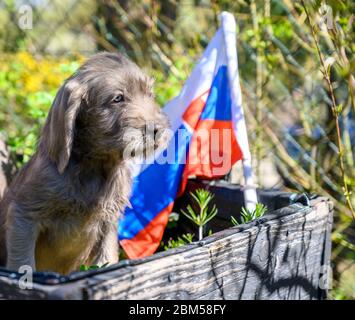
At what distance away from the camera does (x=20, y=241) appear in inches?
125

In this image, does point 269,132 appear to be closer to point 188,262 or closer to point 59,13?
point 188,262

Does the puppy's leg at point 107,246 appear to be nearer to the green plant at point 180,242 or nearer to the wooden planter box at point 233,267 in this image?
the green plant at point 180,242

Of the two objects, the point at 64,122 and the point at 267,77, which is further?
the point at 267,77

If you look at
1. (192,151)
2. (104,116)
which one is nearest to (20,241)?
(104,116)

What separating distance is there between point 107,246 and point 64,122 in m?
0.83

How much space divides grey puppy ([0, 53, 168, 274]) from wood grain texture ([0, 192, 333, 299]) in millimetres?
759

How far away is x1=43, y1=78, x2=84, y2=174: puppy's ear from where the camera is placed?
319 centimetres

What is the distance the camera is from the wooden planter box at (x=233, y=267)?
2.11 meters

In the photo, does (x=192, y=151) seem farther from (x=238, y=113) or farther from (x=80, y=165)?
(x=80, y=165)

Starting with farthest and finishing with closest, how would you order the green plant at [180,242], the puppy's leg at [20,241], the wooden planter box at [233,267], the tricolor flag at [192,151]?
the tricolor flag at [192,151], the green plant at [180,242], the puppy's leg at [20,241], the wooden planter box at [233,267]

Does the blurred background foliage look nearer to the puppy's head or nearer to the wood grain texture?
the wood grain texture

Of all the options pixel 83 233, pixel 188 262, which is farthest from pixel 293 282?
pixel 83 233

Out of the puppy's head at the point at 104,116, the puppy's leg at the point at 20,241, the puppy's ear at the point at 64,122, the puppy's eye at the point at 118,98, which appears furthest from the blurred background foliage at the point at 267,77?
the puppy's leg at the point at 20,241
